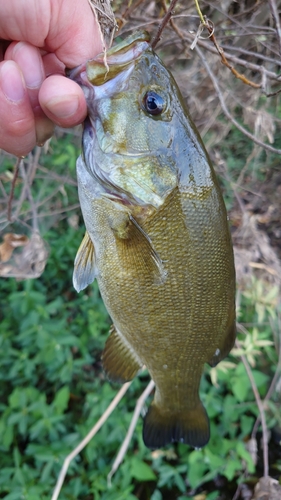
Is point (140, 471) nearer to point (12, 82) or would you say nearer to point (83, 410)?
point (83, 410)

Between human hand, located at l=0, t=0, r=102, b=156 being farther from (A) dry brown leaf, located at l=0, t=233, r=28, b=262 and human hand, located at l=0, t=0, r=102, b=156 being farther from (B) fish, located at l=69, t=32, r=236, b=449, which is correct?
(A) dry brown leaf, located at l=0, t=233, r=28, b=262

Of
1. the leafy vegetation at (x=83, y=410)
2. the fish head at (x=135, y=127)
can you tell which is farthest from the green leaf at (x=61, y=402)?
the fish head at (x=135, y=127)

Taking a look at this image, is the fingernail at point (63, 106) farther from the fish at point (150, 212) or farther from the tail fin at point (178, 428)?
the tail fin at point (178, 428)

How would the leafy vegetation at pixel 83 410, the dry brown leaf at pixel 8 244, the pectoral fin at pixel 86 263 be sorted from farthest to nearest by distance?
1. the leafy vegetation at pixel 83 410
2. the dry brown leaf at pixel 8 244
3. the pectoral fin at pixel 86 263

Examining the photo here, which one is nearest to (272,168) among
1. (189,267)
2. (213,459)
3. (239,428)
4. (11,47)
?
(239,428)

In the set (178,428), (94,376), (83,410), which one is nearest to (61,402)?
(83,410)

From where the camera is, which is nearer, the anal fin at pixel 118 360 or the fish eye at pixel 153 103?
the fish eye at pixel 153 103
